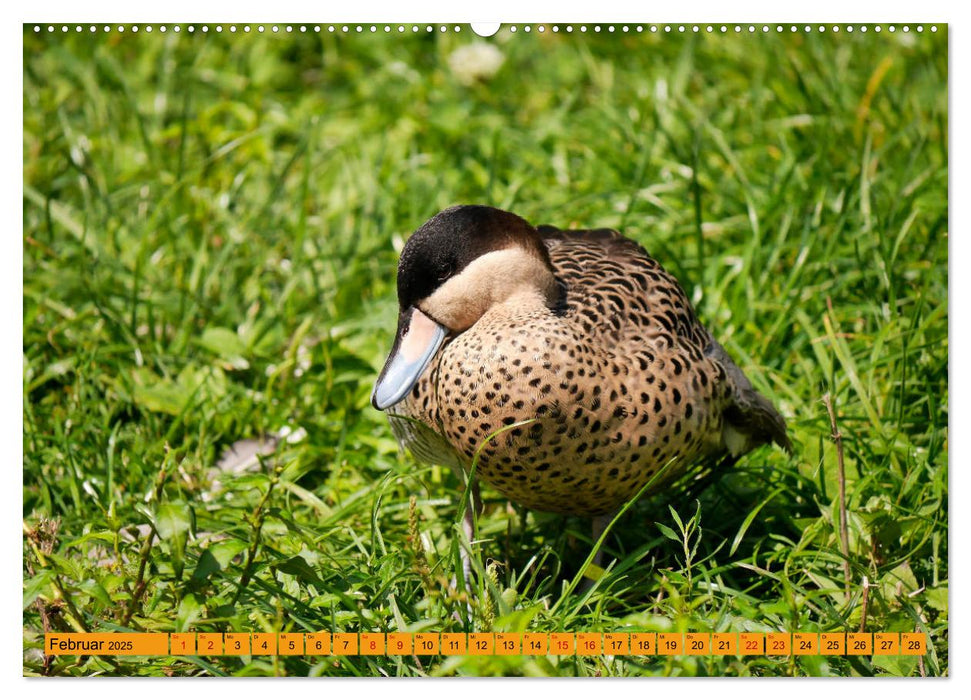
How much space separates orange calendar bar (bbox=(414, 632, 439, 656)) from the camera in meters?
2.11

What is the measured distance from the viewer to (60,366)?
3064 millimetres

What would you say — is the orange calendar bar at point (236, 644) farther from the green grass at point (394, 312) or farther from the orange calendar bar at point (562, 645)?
the orange calendar bar at point (562, 645)

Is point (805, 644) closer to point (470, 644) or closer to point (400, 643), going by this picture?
point (470, 644)

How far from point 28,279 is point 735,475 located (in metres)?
2.04

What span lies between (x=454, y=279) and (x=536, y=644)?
71 centimetres

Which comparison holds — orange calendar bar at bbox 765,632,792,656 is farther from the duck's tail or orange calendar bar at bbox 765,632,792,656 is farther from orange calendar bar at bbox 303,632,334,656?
orange calendar bar at bbox 303,632,334,656

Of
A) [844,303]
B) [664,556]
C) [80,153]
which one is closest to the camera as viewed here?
[664,556]

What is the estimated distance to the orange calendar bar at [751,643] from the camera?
6.84 feet

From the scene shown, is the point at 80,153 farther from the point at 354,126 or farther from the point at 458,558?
the point at 458,558

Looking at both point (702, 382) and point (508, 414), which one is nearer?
point (508, 414)

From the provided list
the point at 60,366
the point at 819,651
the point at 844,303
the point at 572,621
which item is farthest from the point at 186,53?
the point at 819,651

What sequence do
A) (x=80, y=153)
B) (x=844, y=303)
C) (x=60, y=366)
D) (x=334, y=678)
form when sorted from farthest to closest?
(x=80, y=153) < (x=844, y=303) < (x=60, y=366) < (x=334, y=678)

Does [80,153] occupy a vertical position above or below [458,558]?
above

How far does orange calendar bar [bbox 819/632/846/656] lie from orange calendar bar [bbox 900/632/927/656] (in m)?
0.13
